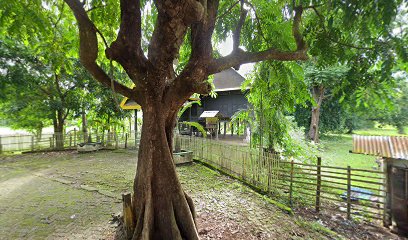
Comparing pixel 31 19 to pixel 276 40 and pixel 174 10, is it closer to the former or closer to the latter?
pixel 174 10

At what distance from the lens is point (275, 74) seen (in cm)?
577

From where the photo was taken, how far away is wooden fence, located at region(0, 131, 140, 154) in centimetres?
1359

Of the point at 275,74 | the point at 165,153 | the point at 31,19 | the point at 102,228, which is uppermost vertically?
the point at 31,19

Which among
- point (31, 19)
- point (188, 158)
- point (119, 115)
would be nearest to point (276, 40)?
point (31, 19)

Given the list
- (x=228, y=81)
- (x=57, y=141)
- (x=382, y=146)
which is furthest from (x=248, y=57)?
(x=228, y=81)

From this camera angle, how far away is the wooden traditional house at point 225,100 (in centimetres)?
1912

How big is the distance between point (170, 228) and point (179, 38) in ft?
11.1

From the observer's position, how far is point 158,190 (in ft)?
13.8

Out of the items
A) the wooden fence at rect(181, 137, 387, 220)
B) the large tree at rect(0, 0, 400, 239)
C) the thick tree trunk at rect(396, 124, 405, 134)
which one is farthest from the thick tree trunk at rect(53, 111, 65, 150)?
the thick tree trunk at rect(396, 124, 405, 134)

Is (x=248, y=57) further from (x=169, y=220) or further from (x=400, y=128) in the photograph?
(x=400, y=128)

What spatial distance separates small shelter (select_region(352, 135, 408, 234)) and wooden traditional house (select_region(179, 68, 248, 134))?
40.6 feet

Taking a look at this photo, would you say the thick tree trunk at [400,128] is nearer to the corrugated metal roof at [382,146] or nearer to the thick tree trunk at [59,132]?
the corrugated metal roof at [382,146]

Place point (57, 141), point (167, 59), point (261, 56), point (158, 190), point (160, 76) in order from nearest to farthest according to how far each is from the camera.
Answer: point (167, 59), point (160, 76), point (261, 56), point (158, 190), point (57, 141)

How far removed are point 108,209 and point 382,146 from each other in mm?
8004
